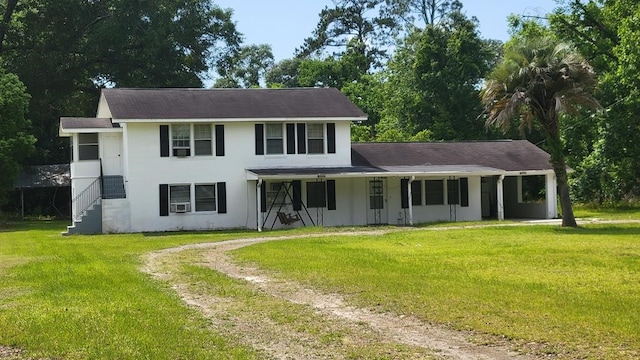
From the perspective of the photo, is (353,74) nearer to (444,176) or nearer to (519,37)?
(519,37)

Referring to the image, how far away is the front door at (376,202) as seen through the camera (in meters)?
32.7

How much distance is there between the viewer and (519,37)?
145 ft

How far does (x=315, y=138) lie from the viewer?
32.6 metres

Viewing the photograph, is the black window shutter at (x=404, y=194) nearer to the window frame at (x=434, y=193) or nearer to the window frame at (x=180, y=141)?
the window frame at (x=434, y=193)

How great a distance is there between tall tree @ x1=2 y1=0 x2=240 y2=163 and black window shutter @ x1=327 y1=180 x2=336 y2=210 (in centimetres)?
1870

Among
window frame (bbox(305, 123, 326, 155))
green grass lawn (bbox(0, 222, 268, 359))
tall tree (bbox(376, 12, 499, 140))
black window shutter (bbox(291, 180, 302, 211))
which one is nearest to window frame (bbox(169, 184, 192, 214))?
black window shutter (bbox(291, 180, 302, 211))

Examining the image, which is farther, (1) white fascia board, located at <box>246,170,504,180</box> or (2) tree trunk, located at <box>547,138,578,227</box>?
(1) white fascia board, located at <box>246,170,504,180</box>

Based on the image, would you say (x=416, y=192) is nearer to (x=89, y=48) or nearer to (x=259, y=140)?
(x=259, y=140)

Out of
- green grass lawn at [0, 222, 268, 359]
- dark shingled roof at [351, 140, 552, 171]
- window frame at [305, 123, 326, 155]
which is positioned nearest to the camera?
green grass lawn at [0, 222, 268, 359]

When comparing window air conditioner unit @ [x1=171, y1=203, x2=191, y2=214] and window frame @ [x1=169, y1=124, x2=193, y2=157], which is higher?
window frame @ [x1=169, y1=124, x2=193, y2=157]

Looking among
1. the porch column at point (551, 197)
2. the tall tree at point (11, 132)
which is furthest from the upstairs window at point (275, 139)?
the tall tree at point (11, 132)

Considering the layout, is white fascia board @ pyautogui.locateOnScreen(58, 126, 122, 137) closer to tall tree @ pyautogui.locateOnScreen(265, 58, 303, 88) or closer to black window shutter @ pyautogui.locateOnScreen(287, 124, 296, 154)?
black window shutter @ pyautogui.locateOnScreen(287, 124, 296, 154)

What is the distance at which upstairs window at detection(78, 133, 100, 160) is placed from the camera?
3158cm

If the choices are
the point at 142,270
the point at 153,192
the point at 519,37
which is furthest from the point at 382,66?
the point at 142,270
